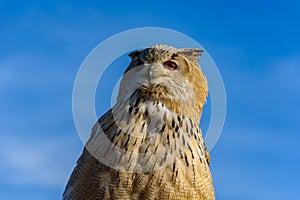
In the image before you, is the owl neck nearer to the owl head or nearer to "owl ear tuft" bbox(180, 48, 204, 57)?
the owl head

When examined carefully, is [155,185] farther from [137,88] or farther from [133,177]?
[137,88]

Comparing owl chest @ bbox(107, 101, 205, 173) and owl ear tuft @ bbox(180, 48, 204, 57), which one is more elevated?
owl ear tuft @ bbox(180, 48, 204, 57)

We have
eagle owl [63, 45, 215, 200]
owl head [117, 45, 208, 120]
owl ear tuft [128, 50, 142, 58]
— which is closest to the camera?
eagle owl [63, 45, 215, 200]

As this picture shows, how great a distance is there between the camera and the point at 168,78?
987 cm

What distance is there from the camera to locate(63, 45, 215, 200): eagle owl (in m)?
9.51

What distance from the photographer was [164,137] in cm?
983

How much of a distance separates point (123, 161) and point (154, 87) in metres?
1.32

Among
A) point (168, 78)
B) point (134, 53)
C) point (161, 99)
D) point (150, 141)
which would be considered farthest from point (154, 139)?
point (134, 53)

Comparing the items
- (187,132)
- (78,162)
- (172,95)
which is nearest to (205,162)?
(187,132)

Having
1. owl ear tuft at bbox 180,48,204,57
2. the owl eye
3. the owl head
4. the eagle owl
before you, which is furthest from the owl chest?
owl ear tuft at bbox 180,48,204,57

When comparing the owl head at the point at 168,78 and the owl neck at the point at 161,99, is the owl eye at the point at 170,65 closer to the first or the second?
the owl head at the point at 168,78

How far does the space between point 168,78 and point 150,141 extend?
1.09 m

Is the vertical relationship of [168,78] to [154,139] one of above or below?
above

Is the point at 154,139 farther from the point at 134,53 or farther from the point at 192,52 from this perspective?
the point at 192,52
